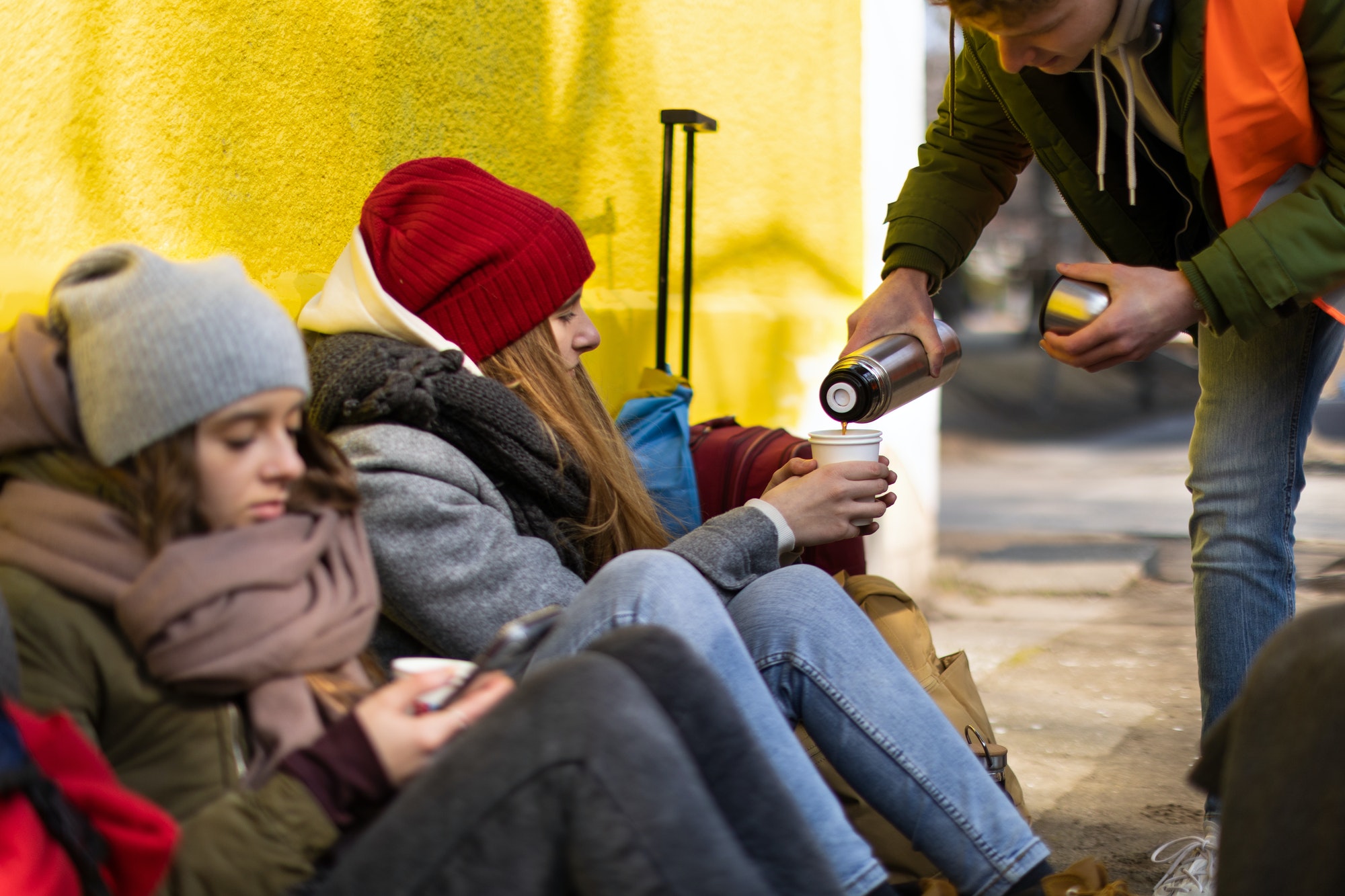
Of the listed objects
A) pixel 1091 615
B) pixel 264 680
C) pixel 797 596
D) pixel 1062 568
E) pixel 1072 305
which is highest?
pixel 1072 305

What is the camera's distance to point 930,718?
180cm

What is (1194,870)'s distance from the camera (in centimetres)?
217

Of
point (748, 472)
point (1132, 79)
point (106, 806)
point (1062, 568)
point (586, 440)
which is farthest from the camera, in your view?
point (1062, 568)

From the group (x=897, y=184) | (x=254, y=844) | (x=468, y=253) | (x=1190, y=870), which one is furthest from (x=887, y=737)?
(x=897, y=184)

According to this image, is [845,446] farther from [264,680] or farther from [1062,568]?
[1062,568]

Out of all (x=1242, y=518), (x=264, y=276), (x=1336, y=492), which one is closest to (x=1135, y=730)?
(x=1242, y=518)

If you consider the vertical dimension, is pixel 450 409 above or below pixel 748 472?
above

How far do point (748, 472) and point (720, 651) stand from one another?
1.02 metres

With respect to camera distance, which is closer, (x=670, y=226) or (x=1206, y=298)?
(x=1206, y=298)

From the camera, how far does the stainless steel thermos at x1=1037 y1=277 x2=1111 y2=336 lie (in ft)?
6.68

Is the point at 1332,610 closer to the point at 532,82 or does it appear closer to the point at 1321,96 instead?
the point at 1321,96

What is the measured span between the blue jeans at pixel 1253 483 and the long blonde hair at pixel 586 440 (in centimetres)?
95

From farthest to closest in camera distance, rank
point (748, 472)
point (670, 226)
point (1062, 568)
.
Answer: point (1062, 568), point (670, 226), point (748, 472)

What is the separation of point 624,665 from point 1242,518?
50.2 inches
